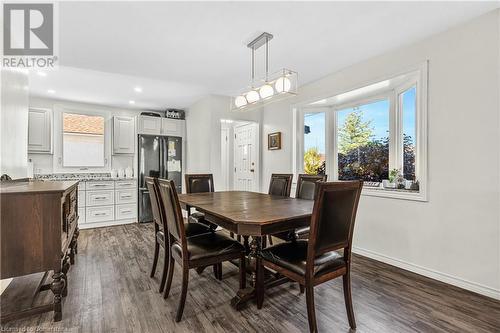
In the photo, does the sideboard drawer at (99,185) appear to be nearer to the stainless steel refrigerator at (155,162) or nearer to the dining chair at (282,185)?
the stainless steel refrigerator at (155,162)

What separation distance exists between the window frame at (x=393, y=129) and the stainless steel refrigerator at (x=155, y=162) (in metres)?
2.67

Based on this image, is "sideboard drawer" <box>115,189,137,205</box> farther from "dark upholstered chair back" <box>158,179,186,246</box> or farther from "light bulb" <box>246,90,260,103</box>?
"light bulb" <box>246,90,260,103</box>

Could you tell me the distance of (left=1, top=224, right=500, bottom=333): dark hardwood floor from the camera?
1707 millimetres

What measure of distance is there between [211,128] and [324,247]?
3.45 metres

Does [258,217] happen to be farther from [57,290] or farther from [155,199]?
[57,290]

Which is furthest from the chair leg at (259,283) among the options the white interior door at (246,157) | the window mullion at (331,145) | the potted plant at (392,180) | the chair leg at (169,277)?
the white interior door at (246,157)

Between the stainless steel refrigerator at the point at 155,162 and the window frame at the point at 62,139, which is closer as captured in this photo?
the window frame at the point at 62,139

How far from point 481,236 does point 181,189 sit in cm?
483

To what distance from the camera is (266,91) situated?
2.54 metres

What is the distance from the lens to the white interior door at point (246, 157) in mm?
4973

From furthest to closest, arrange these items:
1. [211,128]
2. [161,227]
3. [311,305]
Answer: [211,128], [161,227], [311,305]

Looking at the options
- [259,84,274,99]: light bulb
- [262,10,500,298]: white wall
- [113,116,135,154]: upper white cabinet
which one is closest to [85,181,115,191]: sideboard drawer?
[113,116,135,154]: upper white cabinet

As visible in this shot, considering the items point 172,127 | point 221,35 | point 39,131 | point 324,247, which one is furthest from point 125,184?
point 324,247

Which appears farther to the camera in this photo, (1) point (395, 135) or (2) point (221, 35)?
(1) point (395, 135)
